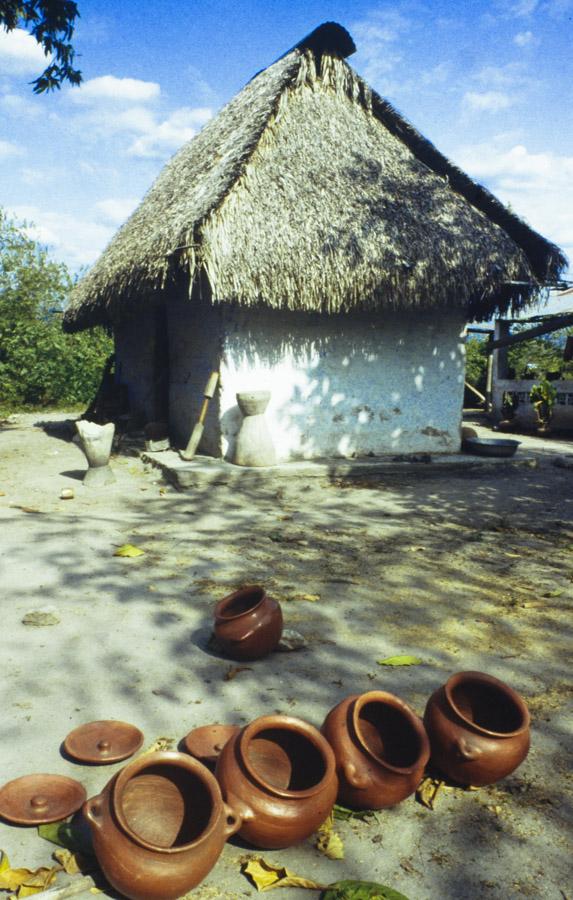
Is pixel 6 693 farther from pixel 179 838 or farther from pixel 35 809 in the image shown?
pixel 179 838

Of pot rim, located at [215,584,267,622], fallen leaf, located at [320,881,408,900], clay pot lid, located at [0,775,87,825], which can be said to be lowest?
fallen leaf, located at [320,881,408,900]

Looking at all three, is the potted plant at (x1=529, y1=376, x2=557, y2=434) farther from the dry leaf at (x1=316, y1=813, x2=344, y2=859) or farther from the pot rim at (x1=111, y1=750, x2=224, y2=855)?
the pot rim at (x1=111, y1=750, x2=224, y2=855)

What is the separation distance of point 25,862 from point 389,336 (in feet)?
23.8

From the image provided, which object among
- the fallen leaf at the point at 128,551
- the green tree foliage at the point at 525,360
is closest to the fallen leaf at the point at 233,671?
the fallen leaf at the point at 128,551

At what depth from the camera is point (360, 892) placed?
157cm

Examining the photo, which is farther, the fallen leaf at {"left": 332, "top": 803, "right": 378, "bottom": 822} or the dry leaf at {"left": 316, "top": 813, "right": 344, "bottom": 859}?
the fallen leaf at {"left": 332, "top": 803, "right": 378, "bottom": 822}

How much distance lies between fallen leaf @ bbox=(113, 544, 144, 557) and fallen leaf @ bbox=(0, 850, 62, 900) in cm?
270

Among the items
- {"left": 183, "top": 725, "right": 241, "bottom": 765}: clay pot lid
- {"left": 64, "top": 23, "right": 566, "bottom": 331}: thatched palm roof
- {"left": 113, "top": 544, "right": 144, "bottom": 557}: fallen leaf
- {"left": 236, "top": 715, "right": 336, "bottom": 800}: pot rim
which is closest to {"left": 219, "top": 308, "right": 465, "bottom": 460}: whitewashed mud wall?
{"left": 64, "top": 23, "right": 566, "bottom": 331}: thatched palm roof

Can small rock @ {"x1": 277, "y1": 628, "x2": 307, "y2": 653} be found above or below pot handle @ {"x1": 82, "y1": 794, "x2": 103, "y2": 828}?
below

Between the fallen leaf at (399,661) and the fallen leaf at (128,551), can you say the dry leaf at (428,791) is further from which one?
the fallen leaf at (128,551)

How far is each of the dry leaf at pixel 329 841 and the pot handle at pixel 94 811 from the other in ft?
2.07

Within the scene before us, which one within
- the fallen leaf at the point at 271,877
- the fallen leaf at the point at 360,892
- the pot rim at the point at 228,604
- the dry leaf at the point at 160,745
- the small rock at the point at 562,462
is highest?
the pot rim at the point at 228,604

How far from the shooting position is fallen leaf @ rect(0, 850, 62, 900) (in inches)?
63.0

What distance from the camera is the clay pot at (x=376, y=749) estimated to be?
189 centimetres
